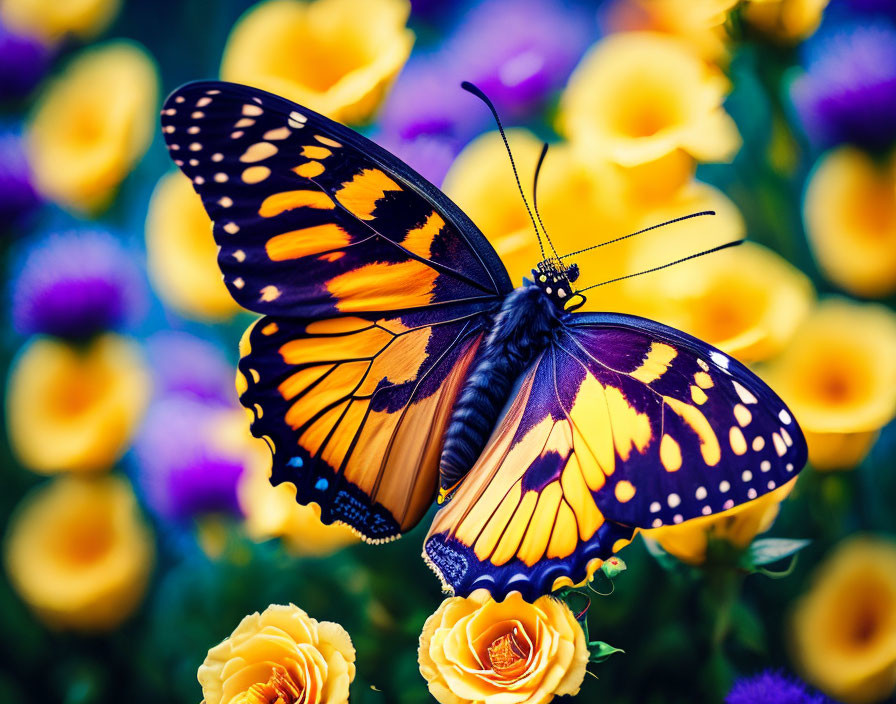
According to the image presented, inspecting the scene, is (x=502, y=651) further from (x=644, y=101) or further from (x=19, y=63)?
(x=19, y=63)

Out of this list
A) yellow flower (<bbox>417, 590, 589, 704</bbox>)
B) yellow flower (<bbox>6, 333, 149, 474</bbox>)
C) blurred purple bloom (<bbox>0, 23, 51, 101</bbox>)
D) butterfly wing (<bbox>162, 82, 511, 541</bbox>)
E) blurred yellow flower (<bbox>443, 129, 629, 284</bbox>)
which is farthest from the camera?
blurred purple bloom (<bbox>0, 23, 51, 101</bbox>)

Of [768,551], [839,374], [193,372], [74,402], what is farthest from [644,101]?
[74,402]

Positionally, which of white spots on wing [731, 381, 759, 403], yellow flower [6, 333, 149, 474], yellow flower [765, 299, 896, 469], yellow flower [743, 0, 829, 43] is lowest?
yellow flower [6, 333, 149, 474]

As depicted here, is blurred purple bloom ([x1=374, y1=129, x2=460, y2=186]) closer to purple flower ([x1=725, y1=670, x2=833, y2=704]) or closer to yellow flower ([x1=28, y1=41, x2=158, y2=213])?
yellow flower ([x1=28, y1=41, x2=158, y2=213])

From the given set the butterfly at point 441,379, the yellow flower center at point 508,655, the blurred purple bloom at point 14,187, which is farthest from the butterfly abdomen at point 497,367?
the blurred purple bloom at point 14,187

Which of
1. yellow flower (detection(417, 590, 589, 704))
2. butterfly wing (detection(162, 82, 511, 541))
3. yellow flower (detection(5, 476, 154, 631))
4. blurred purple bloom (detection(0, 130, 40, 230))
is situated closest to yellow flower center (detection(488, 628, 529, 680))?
yellow flower (detection(417, 590, 589, 704))

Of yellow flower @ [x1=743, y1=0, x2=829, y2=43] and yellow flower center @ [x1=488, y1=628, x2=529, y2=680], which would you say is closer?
yellow flower center @ [x1=488, y1=628, x2=529, y2=680]

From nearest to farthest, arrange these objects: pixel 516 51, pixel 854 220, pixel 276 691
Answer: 1. pixel 276 691
2. pixel 854 220
3. pixel 516 51
